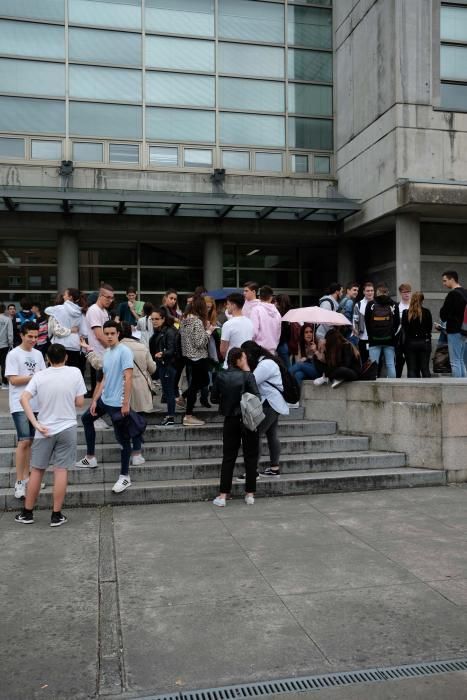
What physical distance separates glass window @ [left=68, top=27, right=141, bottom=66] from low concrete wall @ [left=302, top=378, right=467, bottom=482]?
1328cm

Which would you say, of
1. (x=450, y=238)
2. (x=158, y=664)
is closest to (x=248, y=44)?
(x=450, y=238)

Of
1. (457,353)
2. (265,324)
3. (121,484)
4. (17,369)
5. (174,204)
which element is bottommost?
(121,484)

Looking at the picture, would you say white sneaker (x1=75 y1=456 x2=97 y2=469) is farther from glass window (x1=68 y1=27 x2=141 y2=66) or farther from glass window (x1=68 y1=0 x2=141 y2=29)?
glass window (x1=68 y1=0 x2=141 y2=29)

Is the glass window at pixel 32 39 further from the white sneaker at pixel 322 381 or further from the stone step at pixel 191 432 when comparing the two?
the white sneaker at pixel 322 381

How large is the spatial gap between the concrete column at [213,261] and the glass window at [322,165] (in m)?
3.69

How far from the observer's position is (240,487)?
7121 mm

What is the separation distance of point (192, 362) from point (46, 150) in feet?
37.9

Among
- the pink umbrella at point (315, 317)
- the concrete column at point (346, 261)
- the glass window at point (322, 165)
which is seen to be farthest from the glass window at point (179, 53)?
the pink umbrella at point (315, 317)

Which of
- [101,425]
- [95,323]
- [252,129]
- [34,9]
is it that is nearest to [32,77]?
[34,9]

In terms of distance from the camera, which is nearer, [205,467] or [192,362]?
[205,467]

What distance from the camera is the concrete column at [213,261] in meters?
18.1

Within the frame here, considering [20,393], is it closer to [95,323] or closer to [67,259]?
[95,323]

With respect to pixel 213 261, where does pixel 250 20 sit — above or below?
above

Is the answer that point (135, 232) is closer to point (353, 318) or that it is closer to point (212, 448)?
point (353, 318)
